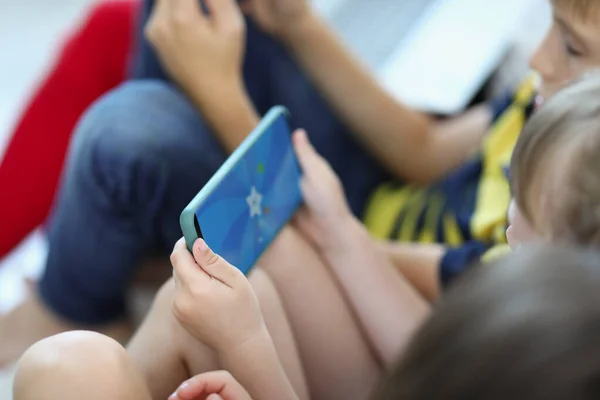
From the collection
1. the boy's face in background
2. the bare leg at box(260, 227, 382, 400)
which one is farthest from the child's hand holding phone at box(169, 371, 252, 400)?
the boy's face in background

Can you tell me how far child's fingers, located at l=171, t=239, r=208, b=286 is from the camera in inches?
19.7

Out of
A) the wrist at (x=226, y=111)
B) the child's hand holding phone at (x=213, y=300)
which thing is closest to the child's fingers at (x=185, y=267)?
the child's hand holding phone at (x=213, y=300)

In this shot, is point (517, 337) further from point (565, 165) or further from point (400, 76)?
point (400, 76)

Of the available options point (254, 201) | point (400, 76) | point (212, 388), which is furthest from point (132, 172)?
point (400, 76)

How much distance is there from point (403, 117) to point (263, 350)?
1.49ft

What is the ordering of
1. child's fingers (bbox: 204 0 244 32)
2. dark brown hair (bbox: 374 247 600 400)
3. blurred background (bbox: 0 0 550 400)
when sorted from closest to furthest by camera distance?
dark brown hair (bbox: 374 247 600 400) < child's fingers (bbox: 204 0 244 32) < blurred background (bbox: 0 0 550 400)

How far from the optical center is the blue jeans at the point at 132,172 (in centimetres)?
70

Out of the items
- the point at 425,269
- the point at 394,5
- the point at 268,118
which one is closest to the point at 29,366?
the point at 268,118

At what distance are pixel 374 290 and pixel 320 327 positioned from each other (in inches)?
2.7

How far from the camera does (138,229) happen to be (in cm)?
75

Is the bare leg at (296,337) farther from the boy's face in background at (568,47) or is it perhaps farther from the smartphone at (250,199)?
the boy's face in background at (568,47)

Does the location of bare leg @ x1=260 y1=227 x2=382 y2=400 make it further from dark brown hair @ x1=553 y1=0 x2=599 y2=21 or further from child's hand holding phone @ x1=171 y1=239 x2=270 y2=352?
dark brown hair @ x1=553 y1=0 x2=599 y2=21

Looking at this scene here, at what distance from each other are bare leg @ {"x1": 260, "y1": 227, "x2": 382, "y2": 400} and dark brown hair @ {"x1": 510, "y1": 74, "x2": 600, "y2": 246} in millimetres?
217

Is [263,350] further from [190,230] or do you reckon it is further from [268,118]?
[268,118]
